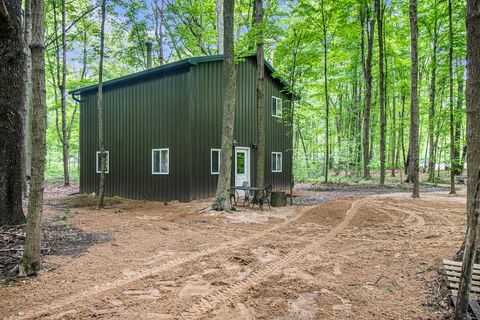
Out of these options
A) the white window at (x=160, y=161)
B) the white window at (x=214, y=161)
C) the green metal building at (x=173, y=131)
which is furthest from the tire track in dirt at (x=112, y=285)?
the white window at (x=160, y=161)

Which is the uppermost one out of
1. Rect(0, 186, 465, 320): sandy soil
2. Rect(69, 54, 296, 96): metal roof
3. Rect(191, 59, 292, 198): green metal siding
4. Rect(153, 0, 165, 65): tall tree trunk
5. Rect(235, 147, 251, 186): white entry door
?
Rect(153, 0, 165, 65): tall tree trunk

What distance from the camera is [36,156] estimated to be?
377 cm

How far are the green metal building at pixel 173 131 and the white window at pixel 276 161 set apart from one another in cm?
10

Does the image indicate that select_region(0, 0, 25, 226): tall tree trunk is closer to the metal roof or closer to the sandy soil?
the sandy soil

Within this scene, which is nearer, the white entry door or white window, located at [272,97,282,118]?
the white entry door

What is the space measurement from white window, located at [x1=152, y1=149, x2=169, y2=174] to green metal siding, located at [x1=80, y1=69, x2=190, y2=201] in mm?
186

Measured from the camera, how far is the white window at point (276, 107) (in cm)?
1544

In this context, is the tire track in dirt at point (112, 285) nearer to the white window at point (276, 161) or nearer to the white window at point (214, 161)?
the white window at point (214, 161)

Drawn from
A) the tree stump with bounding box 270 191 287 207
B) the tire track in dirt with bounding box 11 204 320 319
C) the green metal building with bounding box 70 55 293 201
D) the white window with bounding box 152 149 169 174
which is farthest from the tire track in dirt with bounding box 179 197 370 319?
the white window with bounding box 152 149 169 174

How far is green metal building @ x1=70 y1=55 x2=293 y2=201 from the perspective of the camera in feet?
36.9

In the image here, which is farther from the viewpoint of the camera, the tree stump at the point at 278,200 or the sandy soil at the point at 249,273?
the tree stump at the point at 278,200

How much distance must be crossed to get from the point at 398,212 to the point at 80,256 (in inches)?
310

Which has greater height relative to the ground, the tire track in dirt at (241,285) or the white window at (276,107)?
the white window at (276,107)

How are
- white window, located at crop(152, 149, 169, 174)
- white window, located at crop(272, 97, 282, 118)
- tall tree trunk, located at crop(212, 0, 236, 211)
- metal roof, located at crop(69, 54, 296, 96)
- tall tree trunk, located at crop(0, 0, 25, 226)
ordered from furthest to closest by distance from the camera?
1. white window, located at crop(272, 97, 282, 118)
2. white window, located at crop(152, 149, 169, 174)
3. metal roof, located at crop(69, 54, 296, 96)
4. tall tree trunk, located at crop(212, 0, 236, 211)
5. tall tree trunk, located at crop(0, 0, 25, 226)
